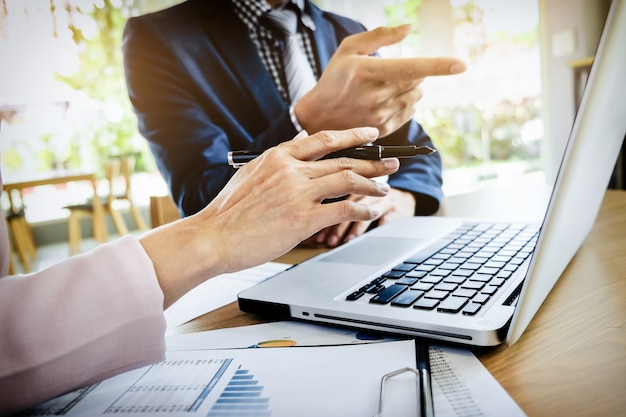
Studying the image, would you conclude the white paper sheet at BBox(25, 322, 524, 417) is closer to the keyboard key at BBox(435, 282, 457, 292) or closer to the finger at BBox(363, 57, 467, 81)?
the keyboard key at BBox(435, 282, 457, 292)

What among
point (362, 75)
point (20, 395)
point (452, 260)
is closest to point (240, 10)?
point (362, 75)

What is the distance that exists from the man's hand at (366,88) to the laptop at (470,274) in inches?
6.7

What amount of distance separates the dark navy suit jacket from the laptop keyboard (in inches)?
10.8

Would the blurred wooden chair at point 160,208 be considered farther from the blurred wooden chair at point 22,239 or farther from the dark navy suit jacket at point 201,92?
the blurred wooden chair at point 22,239

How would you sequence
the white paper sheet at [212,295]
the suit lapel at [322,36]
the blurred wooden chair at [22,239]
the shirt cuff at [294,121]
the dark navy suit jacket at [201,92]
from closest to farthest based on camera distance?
1. the white paper sheet at [212,295]
2. the shirt cuff at [294,121]
3. the dark navy suit jacket at [201,92]
4. the suit lapel at [322,36]
5. the blurred wooden chair at [22,239]

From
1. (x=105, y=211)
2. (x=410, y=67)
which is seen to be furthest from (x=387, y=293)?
(x=105, y=211)

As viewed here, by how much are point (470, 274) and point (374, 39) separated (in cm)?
31

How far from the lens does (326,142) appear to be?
1.34 feet

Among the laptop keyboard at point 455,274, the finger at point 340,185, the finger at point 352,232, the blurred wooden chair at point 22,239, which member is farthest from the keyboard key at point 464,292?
the blurred wooden chair at point 22,239

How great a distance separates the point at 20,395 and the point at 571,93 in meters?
2.58

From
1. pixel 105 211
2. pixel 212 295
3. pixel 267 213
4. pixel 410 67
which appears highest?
pixel 410 67

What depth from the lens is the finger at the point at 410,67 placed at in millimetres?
470

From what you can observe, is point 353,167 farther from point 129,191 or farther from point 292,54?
point 129,191

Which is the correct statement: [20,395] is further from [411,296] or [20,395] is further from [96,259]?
[411,296]
